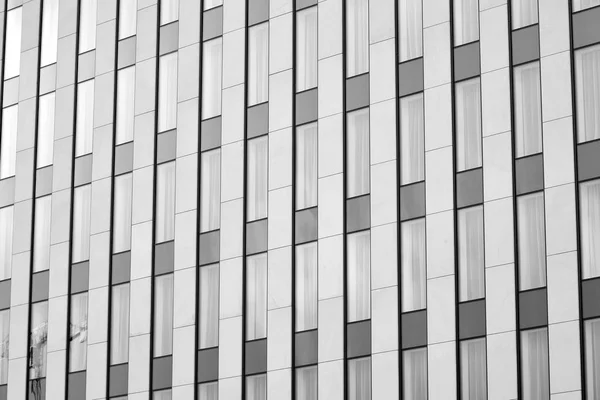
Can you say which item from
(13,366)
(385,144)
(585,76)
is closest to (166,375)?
(13,366)

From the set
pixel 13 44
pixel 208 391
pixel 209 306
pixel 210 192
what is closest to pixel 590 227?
pixel 209 306

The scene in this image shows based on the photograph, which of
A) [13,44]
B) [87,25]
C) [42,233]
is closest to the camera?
[42,233]

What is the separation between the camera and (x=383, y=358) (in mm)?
42906

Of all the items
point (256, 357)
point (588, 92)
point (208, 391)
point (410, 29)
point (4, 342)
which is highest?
point (410, 29)

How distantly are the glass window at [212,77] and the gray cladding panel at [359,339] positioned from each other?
10690mm

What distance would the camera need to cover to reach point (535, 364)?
1566 inches

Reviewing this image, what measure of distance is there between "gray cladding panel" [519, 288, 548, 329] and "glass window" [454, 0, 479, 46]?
28.9ft

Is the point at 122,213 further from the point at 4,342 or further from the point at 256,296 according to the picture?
the point at 256,296

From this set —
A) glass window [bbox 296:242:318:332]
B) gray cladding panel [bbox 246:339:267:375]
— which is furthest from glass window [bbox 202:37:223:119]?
gray cladding panel [bbox 246:339:267:375]

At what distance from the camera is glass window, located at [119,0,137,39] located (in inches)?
2124

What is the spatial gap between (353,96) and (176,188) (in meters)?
8.35

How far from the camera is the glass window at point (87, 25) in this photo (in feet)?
181

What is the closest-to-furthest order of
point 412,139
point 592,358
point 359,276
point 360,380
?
point 592,358
point 360,380
point 412,139
point 359,276

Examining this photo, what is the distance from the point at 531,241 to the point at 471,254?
80.8 inches
